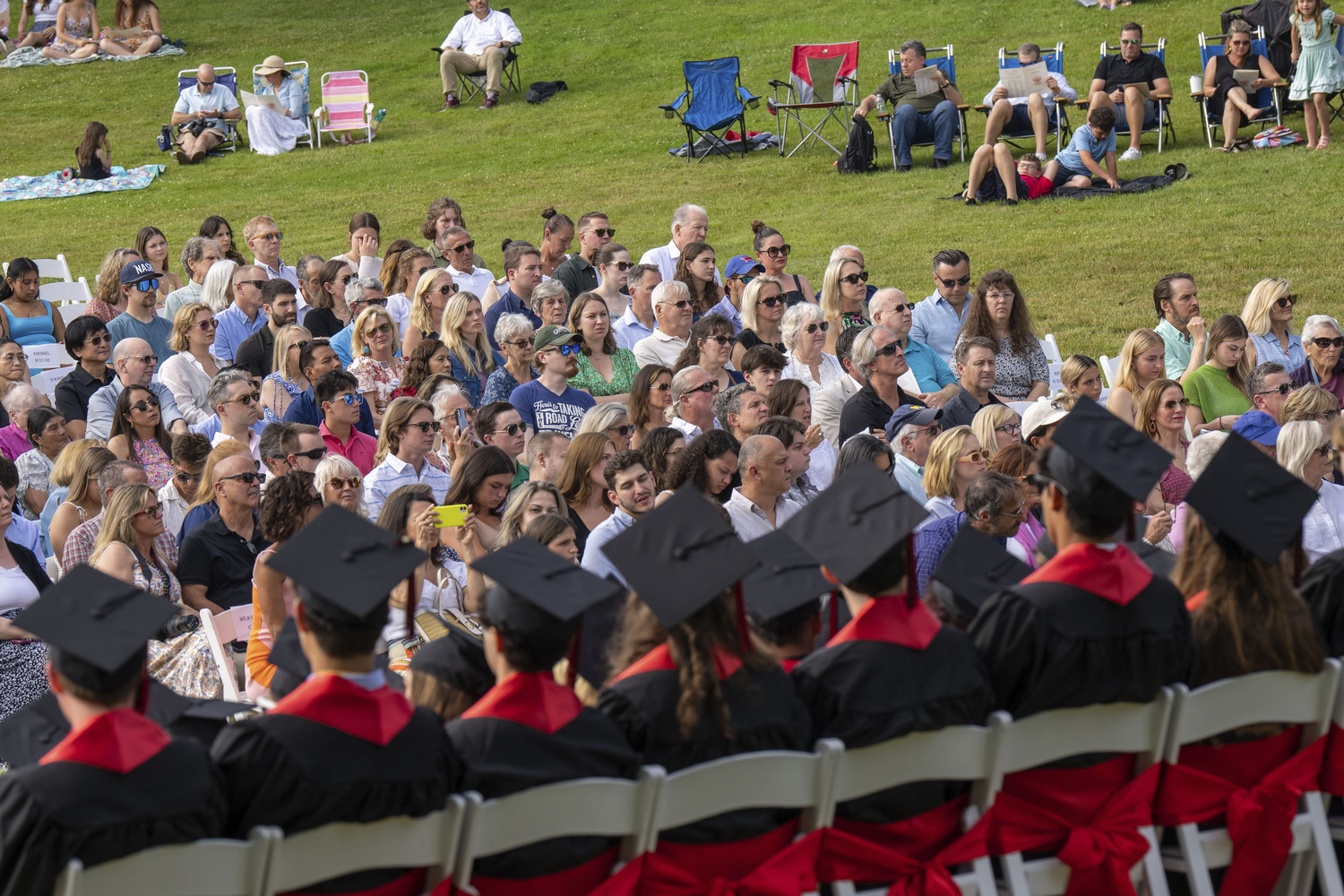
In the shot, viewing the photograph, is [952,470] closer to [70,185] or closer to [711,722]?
[711,722]

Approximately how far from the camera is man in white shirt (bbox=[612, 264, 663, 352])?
9773 millimetres

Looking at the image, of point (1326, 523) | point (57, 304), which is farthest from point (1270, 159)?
point (57, 304)

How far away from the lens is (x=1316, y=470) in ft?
22.0

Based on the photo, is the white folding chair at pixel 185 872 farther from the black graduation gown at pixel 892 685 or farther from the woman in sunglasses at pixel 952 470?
the woman in sunglasses at pixel 952 470

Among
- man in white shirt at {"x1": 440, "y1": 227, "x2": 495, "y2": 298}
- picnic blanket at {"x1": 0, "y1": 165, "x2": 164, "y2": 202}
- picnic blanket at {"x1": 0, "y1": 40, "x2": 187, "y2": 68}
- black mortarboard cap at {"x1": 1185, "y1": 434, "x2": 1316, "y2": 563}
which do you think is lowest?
black mortarboard cap at {"x1": 1185, "y1": 434, "x2": 1316, "y2": 563}

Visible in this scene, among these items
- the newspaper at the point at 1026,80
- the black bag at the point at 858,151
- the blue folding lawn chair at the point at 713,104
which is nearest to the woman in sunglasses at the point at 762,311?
the black bag at the point at 858,151

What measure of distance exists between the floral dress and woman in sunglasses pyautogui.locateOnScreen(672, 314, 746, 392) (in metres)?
1.79

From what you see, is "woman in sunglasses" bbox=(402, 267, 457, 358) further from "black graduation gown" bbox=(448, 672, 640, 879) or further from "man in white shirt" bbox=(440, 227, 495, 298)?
"black graduation gown" bbox=(448, 672, 640, 879)

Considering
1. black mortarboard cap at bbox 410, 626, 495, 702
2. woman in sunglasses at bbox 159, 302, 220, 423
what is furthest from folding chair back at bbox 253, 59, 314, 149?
black mortarboard cap at bbox 410, 626, 495, 702

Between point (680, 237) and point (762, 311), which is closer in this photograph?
point (762, 311)

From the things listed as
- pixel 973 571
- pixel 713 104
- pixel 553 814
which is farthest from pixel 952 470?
pixel 713 104

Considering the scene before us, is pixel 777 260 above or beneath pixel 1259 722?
above

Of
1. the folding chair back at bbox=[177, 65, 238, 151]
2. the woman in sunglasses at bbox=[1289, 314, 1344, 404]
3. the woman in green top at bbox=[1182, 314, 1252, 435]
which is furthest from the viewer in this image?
the folding chair back at bbox=[177, 65, 238, 151]

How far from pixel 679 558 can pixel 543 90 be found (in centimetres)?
1908
